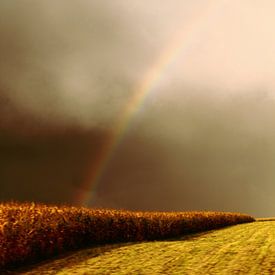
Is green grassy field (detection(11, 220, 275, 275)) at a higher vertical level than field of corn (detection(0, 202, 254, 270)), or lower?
lower

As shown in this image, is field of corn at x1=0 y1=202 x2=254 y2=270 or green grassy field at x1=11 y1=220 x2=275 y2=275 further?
field of corn at x1=0 y1=202 x2=254 y2=270

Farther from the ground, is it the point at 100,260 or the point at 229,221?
the point at 229,221

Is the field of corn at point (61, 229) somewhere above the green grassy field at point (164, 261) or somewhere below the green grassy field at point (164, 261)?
above

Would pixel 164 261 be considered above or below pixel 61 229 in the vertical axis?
below

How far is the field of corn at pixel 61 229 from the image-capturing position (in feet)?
48.5

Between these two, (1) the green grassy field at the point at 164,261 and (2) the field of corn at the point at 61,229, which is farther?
(2) the field of corn at the point at 61,229

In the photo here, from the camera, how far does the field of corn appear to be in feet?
48.5

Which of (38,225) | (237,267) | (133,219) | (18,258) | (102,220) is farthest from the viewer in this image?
(133,219)

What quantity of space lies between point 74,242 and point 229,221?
1358 inches

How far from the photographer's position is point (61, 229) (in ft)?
58.3

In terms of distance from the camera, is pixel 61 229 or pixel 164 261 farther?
pixel 61 229

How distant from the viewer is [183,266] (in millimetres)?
13977

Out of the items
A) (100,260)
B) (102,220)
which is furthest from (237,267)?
(102,220)

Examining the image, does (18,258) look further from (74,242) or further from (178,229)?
(178,229)
